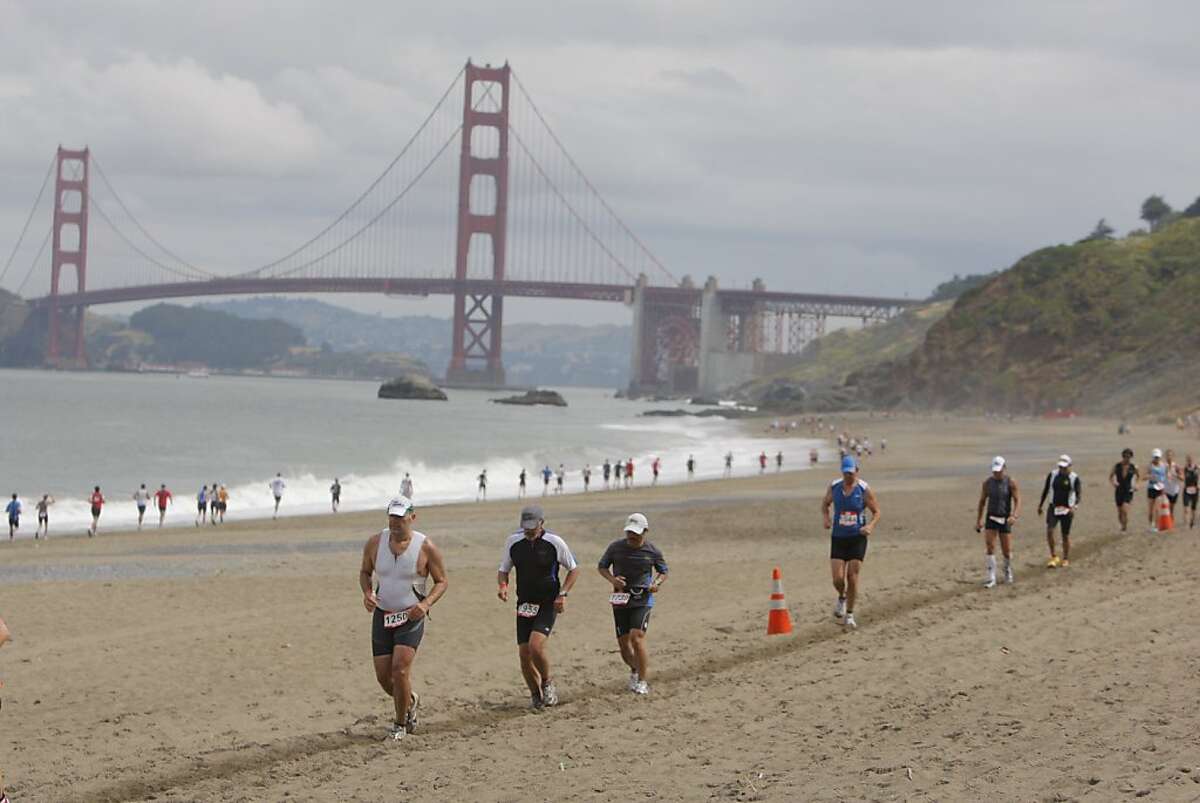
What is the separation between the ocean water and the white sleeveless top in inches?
712

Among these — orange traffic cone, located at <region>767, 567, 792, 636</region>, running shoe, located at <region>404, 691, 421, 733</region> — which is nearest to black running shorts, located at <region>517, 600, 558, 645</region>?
running shoe, located at <region>404, 691, 421, 733</region>

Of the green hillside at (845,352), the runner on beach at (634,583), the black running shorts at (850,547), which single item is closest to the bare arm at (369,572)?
the runner on beach at (634,583)

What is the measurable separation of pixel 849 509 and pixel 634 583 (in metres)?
2.75

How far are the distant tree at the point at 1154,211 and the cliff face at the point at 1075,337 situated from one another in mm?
32313

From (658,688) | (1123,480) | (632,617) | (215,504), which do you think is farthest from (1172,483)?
(215,504)

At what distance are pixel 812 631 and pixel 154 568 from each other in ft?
28.4

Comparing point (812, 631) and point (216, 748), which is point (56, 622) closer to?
point (216, 748)

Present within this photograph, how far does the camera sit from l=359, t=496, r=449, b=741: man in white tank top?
305 inches

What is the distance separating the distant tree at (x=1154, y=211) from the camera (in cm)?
12125

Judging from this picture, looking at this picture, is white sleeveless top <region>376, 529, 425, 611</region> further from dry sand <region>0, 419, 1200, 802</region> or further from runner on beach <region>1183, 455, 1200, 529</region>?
runner on beach <region>1183, 455, 1200, 529</region>

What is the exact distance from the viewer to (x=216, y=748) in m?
7.95

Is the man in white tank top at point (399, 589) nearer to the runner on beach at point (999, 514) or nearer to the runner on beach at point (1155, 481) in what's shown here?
the runner on beach at point (999, 514)

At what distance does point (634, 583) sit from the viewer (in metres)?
8.89

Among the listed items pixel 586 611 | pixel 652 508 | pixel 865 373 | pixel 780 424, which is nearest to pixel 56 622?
pixel 586 611
